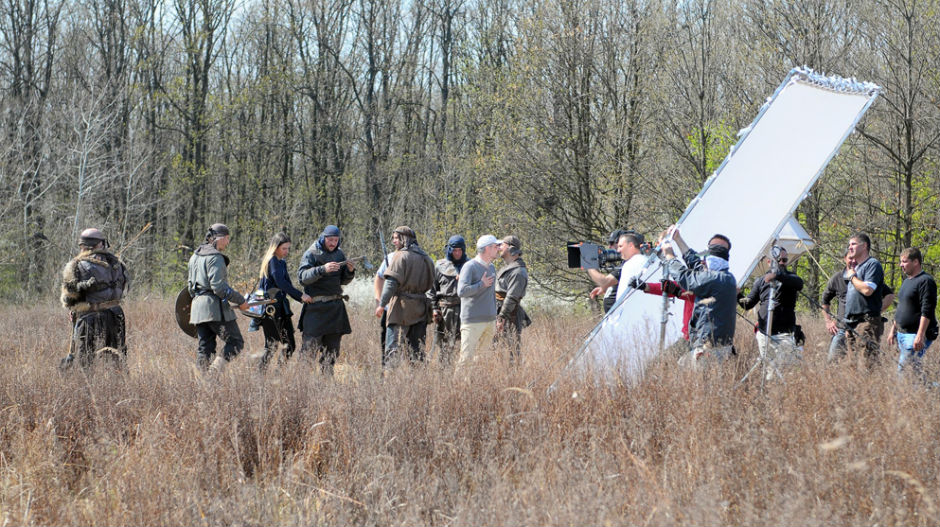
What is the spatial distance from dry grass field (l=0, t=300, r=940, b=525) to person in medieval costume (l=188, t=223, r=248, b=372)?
1460mm

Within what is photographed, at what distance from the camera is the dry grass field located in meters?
4.20

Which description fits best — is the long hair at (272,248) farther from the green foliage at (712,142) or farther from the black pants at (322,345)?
the green foliage at (712,142)

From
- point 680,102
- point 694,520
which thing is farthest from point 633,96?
point 694,520

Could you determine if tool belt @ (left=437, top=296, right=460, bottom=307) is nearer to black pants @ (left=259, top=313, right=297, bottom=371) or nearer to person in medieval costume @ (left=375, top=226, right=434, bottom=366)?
person in medieval costume @ (left=375, top=226, right=434, bottom=366)

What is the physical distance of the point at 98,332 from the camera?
7863 mm

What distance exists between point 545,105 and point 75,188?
52.7 ft

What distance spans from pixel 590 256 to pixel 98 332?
15.1 feet

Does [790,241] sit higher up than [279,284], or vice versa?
[790,241]

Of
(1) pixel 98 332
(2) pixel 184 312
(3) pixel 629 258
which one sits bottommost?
(1) pixel 98 332

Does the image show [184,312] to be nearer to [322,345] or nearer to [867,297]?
[322,345]

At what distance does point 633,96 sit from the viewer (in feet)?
53.7

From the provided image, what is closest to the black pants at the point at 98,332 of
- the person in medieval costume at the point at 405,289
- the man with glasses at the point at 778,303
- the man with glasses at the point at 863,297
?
the person in medieval costume at the point at 405,289

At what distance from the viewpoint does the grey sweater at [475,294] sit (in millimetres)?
8633

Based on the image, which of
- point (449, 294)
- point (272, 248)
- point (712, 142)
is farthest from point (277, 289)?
point (712, 142)
